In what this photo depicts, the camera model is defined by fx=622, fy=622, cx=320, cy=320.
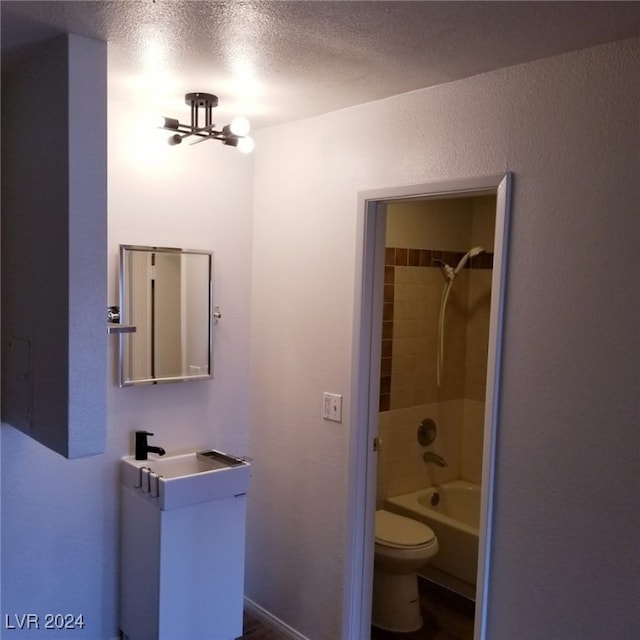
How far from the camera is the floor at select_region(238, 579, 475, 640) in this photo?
9.27 ft

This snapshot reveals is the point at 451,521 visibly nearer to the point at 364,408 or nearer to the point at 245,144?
the point at 364,408

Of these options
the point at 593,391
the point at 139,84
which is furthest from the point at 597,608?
the point at 139,84

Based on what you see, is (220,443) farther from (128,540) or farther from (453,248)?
(453,248)

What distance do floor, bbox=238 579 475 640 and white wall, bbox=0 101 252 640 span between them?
2.08 feet

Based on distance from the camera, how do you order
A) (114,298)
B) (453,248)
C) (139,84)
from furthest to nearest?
1. (453,248)
2. (114,298)
3. (139,84)

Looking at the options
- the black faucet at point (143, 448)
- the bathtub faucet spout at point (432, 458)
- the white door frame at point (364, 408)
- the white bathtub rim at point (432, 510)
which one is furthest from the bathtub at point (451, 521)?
the black faucet at point (143, 448)

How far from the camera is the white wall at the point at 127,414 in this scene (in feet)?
7.74

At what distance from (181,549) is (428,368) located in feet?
5.73

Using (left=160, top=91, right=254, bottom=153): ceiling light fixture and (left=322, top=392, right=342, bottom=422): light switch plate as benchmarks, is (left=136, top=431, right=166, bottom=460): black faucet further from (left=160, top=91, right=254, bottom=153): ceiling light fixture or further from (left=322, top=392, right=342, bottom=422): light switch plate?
(left=160, top=91, right=254, bottom=153): ceiling light fixture

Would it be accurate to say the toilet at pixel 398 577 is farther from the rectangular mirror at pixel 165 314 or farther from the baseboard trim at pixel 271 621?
the rectangular mirror at pixel 165 314

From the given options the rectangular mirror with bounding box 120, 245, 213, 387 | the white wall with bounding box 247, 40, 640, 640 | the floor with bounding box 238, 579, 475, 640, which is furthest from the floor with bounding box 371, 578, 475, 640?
the rectangular mirror with bounding box 120, 245, 213, 387

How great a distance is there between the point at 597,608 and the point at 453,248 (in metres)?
2.26

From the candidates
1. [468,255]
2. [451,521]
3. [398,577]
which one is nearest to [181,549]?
[398,577]

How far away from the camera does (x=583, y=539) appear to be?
5.77 feet
